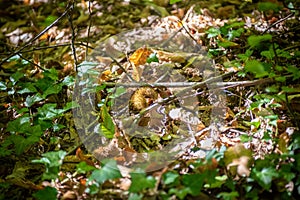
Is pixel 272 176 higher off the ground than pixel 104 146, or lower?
higher

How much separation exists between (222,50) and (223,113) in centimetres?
42

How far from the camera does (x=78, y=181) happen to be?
1569 millimetres

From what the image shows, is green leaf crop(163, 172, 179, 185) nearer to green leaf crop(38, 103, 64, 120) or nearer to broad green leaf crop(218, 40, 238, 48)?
green leaf crop(38, 103, 64, 120)

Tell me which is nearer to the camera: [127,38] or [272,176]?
[272,176]

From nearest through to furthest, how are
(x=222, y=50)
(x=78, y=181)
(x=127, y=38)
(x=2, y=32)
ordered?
(x=78, y=181) < (x=222, y=50) < (x=127, y=38) < (x=2, y=32)

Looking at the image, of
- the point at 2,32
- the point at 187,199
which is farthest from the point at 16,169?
the point at 2,32

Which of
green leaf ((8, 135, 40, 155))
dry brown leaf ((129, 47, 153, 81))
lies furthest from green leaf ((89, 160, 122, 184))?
dry brown leaf ((129, 47, 153, 81))

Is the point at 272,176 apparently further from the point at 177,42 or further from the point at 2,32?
the point at 2,32

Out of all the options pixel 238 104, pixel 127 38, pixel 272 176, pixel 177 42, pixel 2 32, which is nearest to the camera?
pixel 272 176

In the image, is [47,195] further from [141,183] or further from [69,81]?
[69,81]

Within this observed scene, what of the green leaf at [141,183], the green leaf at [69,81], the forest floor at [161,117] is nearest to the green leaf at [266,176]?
the forest floor at [161,117]

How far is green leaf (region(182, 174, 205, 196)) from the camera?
1.27 meters

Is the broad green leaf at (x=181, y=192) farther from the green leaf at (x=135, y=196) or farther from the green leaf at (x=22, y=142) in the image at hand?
the green leaf at (x=22, y=142)

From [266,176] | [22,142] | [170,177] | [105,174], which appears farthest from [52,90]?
[266,176]
